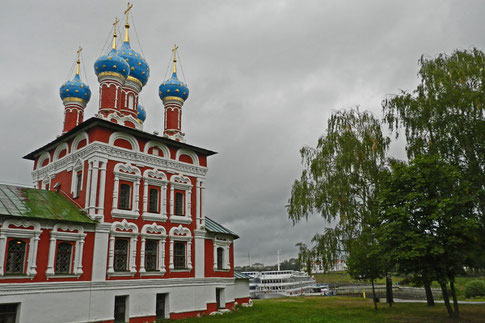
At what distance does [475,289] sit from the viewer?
84.7 feet

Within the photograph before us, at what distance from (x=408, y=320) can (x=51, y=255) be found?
48.6 feet

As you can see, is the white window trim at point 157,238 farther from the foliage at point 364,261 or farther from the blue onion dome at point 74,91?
the blue onion dome at point 74,91

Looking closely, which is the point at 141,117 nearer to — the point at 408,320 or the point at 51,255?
the point at 51,255

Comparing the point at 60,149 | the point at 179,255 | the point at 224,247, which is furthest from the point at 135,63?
the point at 224,247

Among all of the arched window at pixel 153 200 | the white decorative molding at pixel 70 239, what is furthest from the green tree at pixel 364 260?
the white decorative molding at pixel 70 239

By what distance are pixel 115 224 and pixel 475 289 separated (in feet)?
80.9

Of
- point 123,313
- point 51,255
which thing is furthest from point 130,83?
point 123,313

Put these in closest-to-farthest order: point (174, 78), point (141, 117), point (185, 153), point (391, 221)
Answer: point (391, 221)
point (185, 153)
point (174, 78)
point (141, 117)

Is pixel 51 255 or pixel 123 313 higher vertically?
pixel 51 255

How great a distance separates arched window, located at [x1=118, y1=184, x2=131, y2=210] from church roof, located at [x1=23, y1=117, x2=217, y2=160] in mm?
2607

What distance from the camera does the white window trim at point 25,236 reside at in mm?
13102

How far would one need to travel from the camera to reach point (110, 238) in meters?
16.2

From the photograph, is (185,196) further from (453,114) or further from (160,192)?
(453,114)

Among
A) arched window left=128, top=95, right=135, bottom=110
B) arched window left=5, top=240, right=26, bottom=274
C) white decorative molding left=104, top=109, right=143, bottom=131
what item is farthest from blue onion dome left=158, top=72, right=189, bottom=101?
arched window left=5, top=240, right=26, bottom=274
